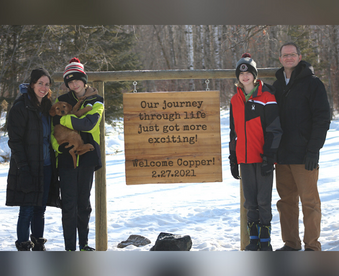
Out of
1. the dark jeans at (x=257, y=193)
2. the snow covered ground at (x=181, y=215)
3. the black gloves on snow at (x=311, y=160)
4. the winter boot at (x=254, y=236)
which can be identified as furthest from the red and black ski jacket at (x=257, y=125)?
the snow covered ground at (x=181, y=215)

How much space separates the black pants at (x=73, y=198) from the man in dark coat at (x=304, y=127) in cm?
196

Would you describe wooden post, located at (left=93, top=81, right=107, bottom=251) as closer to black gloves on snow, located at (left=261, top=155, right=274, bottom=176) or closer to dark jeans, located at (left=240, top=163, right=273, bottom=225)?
dark jeans, located at (left=240, top=163, right=273, bottom=225)

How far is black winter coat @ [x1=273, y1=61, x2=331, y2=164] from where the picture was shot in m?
3.00

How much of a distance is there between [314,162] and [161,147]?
1656 mm

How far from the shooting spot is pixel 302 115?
3.12 metres

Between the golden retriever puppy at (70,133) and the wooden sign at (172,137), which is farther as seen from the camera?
the wooden sign at (172,137)

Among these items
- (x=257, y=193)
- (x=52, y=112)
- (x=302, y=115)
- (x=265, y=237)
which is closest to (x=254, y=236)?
(x=265, y=237)

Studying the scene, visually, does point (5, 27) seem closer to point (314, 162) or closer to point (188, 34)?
point (188, 34)

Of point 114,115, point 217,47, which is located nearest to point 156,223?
point 114,115

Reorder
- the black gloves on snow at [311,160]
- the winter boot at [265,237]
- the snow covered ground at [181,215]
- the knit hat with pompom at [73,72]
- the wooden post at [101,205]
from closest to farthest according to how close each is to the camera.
Answer: the black gloves on snow at [311,160]
the winter boot at [265,237]
the knit hat with pompom at [73,72]
the wooden post at [101,205]
the snow covered ground at [181,215]

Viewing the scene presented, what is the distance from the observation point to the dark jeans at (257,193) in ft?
10.1

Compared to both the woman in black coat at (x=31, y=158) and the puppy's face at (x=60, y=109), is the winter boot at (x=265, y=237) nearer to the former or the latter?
the woman in black coat at (x=31, y=158)

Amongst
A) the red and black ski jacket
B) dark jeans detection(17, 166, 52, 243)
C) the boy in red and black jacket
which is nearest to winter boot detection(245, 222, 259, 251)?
the boy in red and black jacket

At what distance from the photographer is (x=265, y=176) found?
3082mm
